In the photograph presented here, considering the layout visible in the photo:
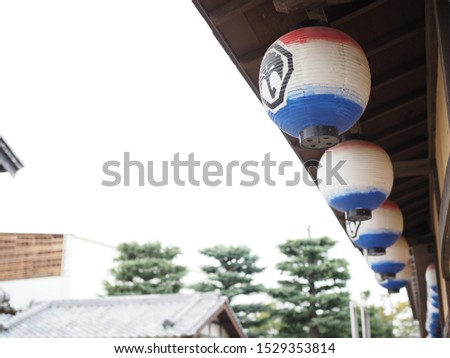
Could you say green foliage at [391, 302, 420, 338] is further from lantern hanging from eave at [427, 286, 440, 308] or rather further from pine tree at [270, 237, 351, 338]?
lantern hanging from eave at [427, 286, 440, 308]

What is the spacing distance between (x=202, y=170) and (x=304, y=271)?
1989 centimetres

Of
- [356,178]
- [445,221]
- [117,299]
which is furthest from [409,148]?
[117,299]

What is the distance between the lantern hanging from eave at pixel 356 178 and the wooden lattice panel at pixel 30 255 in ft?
56.4

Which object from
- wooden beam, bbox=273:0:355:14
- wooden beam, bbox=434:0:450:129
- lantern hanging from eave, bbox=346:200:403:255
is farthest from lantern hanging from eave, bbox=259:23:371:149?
lantern hanging from eave, bbox=346:200:403:255

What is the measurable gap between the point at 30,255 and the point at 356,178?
20.4 meters

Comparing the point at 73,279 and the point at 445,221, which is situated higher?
the point at 73,279

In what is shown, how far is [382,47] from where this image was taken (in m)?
Result: 3.49

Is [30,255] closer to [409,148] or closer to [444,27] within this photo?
[409,148]

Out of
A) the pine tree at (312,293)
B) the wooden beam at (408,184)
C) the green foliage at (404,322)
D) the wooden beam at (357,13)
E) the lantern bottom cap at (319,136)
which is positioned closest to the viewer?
the lantern bottom cap at (319,136)

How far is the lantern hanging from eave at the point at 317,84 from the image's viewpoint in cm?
227

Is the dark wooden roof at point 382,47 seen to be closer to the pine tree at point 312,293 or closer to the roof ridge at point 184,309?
the roof ridge at point 184,309

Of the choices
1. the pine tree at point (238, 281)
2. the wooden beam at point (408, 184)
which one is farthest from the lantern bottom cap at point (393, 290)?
the pine tree at point (238, 281)

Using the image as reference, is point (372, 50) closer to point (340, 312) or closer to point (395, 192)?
point (395, 192)
